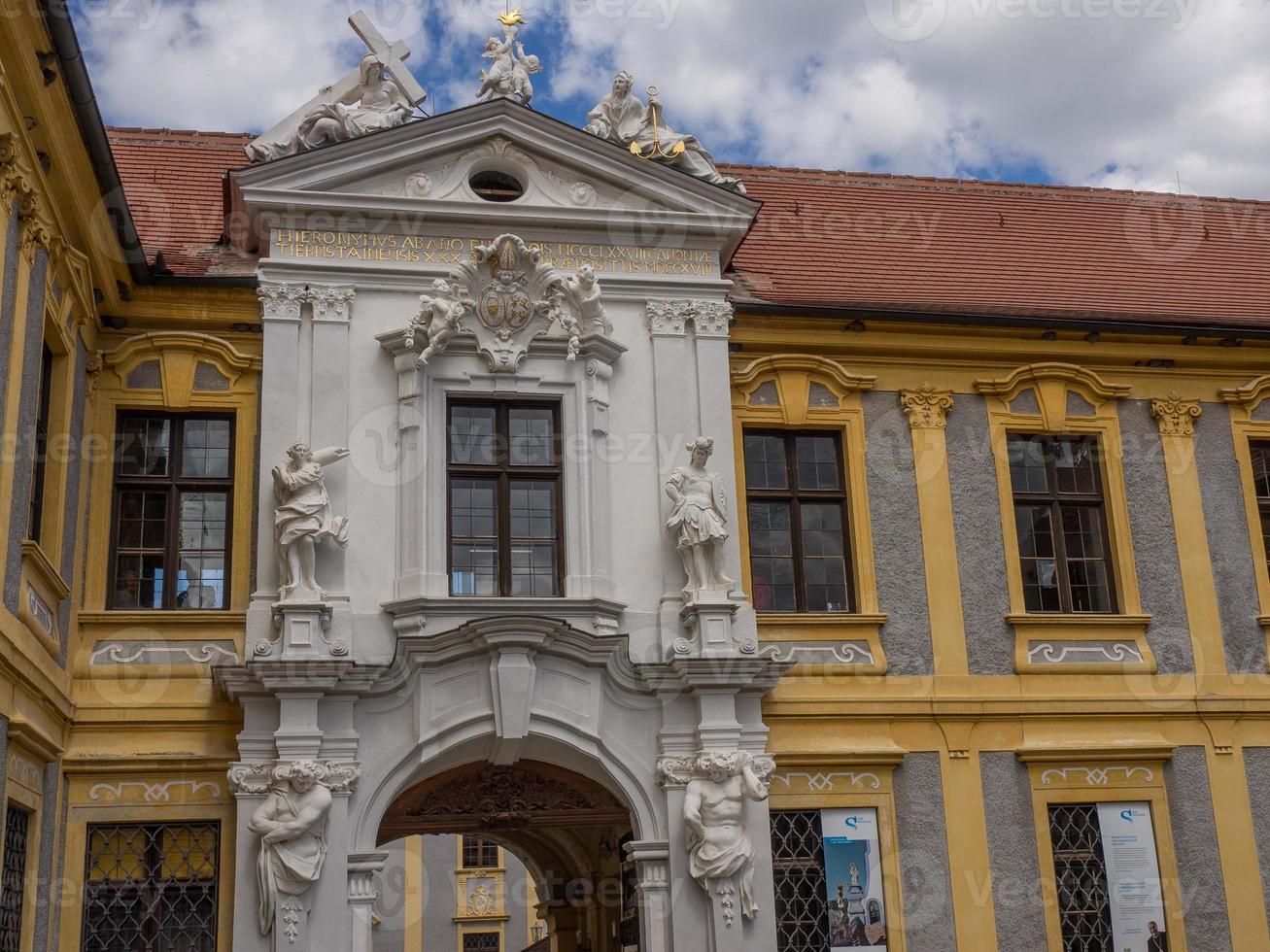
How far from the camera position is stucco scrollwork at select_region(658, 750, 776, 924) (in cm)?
1238

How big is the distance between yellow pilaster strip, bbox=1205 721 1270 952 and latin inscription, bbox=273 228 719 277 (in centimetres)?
634

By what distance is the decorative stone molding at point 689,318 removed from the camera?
46.2ft

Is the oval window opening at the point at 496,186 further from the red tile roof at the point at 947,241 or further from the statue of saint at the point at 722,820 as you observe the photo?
the statue of saint at the point at 722,820

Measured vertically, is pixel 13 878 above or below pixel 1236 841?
below

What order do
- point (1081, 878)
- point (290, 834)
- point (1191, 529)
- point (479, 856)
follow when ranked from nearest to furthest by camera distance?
1. point (290, 834)
2. point (1081, 878)
3. point (1191, 529)
4. point (479, 856)

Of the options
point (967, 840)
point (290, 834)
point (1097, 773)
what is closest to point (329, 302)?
point (290, 834)

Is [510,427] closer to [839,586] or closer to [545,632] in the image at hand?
[545,632]

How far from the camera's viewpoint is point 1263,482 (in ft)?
50.5

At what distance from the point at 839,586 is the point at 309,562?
15.6 ft

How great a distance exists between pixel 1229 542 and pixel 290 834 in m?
9.12

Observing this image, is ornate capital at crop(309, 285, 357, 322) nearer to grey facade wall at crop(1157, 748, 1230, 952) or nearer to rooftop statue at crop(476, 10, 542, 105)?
rooftop statue at crop(476, 10, 542, 105)

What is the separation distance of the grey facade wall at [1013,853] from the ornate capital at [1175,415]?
374cm

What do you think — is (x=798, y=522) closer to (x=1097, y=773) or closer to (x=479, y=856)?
(x=1097, y=773)

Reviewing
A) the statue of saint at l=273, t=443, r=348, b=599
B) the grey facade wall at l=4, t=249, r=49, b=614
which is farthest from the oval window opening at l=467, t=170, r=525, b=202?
the grey facade wall at l=4, t=249, r=49, b=614
